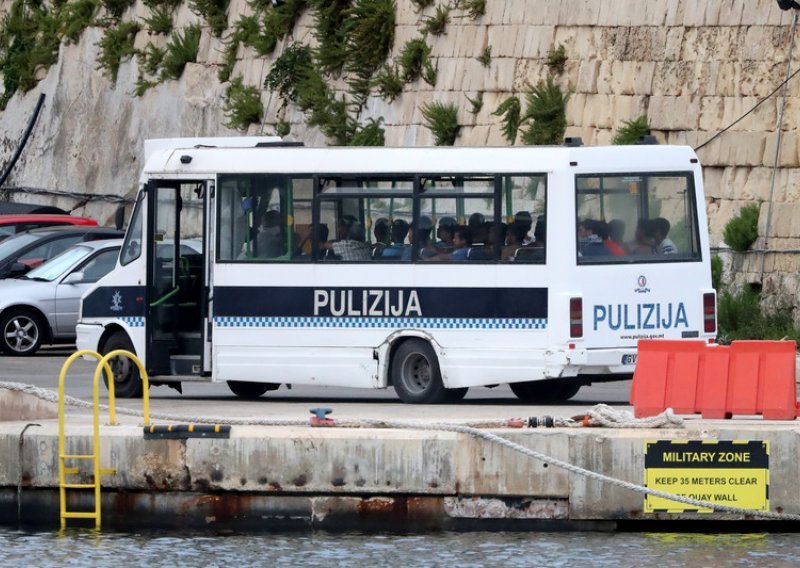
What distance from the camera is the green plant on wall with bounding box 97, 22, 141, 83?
42.0 m

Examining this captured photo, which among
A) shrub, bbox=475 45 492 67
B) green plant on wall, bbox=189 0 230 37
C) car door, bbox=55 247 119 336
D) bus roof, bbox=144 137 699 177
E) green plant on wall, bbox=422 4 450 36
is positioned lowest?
car door, bbox=55 247 119 336

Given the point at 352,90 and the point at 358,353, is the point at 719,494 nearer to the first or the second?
the point at 358,353

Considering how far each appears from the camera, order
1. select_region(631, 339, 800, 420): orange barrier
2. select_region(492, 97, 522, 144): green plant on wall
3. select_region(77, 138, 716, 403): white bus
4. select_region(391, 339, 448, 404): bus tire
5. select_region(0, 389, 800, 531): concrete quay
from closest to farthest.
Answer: select_region(0, 389, 800, 531): concrete quay < select_region(631, 339, 800, 420): orange barrier < select_region(77, 138, 716, 403): white bus < select_region(391, 339, 448, 404): bus tire < select_region(492, 97, 522, 144): green plant on wall

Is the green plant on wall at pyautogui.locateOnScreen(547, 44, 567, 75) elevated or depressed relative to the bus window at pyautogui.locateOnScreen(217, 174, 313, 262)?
elevated

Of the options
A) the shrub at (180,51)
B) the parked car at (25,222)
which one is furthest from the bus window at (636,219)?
the shrub at (180,51)

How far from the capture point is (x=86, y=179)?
1679 inches

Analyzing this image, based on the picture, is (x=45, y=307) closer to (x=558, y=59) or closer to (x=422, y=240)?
(x=558, y=59)

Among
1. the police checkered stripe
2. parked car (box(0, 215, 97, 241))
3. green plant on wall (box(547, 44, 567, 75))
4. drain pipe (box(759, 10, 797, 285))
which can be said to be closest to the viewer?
the police checkered stripe

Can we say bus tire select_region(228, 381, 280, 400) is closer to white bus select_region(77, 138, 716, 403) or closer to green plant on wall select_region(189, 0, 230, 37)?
white bus select_region(77, 138, 716, 403)

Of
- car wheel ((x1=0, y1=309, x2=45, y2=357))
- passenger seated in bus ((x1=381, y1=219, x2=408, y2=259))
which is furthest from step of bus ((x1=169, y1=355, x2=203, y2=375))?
car wheel ((x1=0, y1=309, x2=45, y2=357))

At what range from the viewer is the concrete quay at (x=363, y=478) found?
1286cm

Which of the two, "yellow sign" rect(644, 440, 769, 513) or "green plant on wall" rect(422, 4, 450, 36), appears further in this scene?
"green plant on wall" rect(422, 4, 450, 36)

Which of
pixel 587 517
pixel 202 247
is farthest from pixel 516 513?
pixel 202 247

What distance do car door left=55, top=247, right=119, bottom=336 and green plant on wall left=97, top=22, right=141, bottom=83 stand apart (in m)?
16.6
